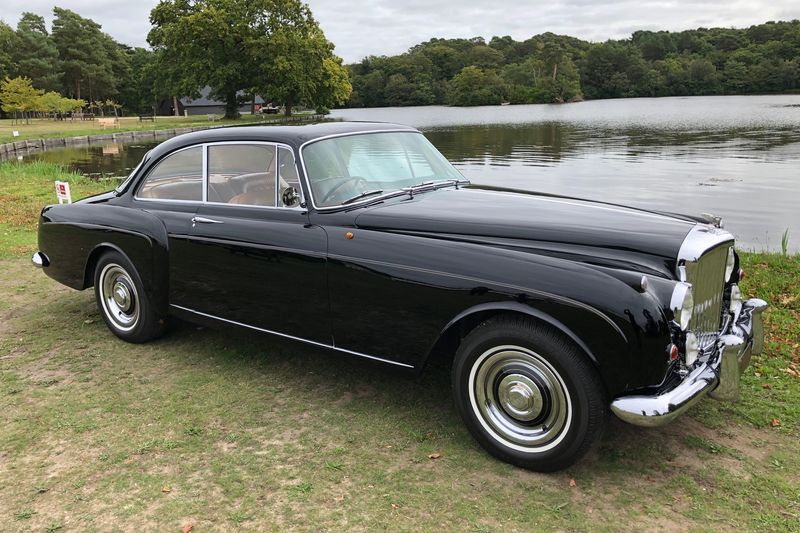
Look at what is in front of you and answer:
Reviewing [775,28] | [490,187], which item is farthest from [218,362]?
[775,28]

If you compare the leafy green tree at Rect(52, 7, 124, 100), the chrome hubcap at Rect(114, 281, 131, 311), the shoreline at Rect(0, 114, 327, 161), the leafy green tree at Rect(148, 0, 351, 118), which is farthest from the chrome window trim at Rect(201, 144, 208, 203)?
the leafy green tree at Rect(52, 7, 124, 100)

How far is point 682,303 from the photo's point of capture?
9.46 ft

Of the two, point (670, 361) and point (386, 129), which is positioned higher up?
point (386, 129)

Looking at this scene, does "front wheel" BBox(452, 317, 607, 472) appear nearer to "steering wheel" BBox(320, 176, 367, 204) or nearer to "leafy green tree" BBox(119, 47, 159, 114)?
"steering wheel" BBox(320, 176, 367, 204)

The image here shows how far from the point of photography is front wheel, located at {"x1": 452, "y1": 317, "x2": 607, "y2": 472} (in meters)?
2.96

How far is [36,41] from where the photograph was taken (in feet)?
253

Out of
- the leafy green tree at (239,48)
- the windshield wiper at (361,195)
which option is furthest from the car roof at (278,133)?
the leafy green tree at (239,48)

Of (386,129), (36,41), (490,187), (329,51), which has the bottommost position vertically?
(490,187)

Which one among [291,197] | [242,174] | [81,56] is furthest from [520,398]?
[81,56]

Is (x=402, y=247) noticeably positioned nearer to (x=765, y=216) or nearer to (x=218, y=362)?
(x=218, y=362)

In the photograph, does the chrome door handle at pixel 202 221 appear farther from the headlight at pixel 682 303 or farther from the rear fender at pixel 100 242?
the headlight at pixel 682 303

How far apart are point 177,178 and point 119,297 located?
1.23 m

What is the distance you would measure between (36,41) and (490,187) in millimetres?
91310

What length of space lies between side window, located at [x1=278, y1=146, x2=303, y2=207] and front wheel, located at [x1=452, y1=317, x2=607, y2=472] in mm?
1554
